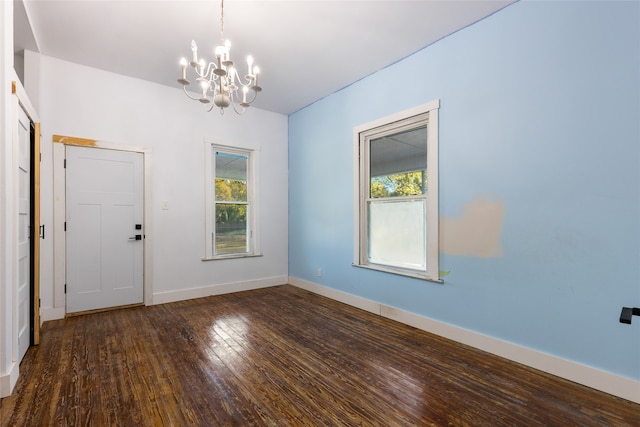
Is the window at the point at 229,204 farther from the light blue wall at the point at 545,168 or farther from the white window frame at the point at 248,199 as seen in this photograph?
the light blue wall at the point at 545,168

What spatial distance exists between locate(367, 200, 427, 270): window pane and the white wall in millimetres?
1910

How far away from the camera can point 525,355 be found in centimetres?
249

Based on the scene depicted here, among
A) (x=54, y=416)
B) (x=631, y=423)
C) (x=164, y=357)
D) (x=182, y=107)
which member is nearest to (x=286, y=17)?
(x=182, y=107)

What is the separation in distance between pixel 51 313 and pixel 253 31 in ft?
12.2

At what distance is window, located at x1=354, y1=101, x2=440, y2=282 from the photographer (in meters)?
3.18

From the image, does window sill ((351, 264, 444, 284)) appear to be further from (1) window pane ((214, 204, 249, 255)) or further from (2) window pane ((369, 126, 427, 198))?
(1) window pane ((214, 204, 249, 255))

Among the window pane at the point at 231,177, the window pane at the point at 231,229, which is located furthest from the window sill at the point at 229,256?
the window pane at the point at 231,177

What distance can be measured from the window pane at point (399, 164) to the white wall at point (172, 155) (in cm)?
194

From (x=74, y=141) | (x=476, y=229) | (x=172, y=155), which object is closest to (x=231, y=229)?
(x=172, y=155)

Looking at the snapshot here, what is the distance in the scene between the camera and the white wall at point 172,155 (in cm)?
356

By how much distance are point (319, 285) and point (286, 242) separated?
1.07 meters

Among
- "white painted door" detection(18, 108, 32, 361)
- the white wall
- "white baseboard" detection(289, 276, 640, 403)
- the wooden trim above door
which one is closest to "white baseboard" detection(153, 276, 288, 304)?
the white wall

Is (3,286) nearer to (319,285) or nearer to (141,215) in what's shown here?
(141,215)

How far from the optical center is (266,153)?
518 cm
